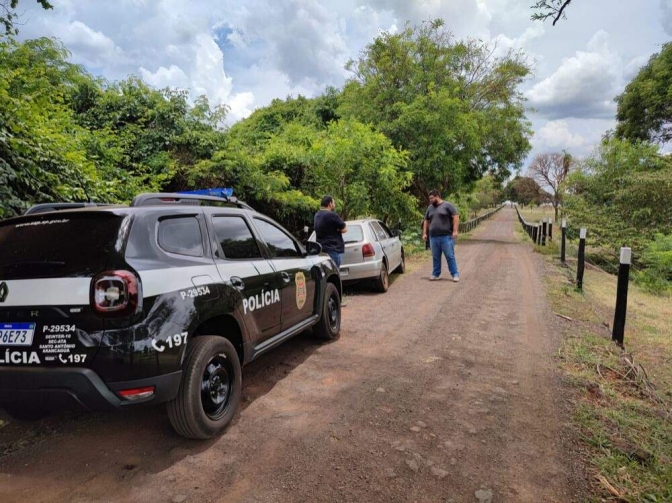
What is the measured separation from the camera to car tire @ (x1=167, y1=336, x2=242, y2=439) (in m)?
2.90

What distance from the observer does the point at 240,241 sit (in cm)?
396

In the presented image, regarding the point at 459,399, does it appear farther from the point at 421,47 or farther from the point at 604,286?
the point at 421,47

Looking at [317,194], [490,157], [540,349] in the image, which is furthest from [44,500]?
[490,157]

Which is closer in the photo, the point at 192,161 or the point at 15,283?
the point at 15,283

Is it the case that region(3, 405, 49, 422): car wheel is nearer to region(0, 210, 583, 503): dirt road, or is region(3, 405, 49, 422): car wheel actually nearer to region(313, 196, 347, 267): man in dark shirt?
region(0, 210, 583, 503): dirt road

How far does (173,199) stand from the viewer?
140 inches

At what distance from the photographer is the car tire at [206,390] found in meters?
2.90

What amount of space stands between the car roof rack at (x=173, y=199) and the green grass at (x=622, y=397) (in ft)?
11.4

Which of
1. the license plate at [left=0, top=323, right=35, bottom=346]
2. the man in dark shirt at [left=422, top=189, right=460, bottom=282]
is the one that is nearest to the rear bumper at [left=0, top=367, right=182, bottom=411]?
the license plate at [left=0, top=323, right=35, bottom=346]

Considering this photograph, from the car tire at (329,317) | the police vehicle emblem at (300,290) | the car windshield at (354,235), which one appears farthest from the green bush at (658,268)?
the police vehicle emblem at (300,290)

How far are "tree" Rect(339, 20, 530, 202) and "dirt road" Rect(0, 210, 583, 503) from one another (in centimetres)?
1677

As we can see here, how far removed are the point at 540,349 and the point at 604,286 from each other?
269 inches

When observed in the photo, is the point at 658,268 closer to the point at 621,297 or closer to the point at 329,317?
the point at 621,297

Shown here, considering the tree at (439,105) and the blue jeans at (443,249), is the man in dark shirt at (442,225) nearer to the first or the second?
the blue jeans at (443,249)
